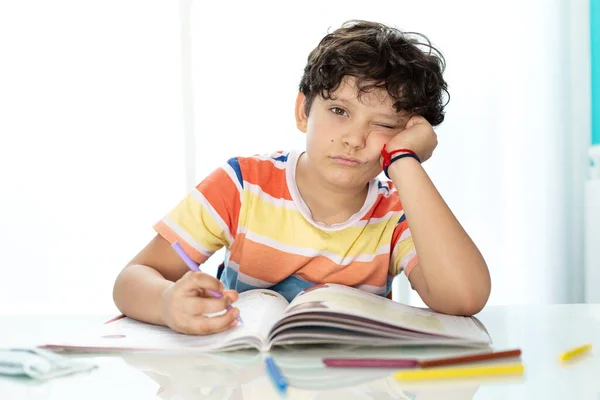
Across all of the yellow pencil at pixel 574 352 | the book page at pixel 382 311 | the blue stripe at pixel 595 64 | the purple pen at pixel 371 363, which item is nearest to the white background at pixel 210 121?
the blue stripe at pixel 595 64

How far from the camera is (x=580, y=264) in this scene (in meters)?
2.58

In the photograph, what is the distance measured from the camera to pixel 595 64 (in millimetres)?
2596

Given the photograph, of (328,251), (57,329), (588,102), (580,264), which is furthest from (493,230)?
(57,329)

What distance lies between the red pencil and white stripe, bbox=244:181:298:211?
54 cm

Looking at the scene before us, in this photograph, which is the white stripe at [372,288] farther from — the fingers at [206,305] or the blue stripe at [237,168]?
the fingers at [206,305]

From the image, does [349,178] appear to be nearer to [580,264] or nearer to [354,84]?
[354,84]

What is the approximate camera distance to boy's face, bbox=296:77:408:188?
1054mm

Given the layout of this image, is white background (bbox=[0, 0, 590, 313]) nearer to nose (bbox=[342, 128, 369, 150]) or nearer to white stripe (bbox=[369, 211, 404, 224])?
white stripe (bbox=[369, 211, 404, 224])

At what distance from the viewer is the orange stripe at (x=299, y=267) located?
1121mm

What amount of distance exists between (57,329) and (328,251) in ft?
1.37

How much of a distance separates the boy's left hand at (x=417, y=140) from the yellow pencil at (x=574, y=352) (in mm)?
407

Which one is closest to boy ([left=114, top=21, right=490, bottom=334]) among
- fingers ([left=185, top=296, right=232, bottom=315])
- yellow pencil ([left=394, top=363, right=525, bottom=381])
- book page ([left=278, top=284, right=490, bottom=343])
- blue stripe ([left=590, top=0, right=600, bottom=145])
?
book page ([left=278, top=284, right=490, bottom=343])

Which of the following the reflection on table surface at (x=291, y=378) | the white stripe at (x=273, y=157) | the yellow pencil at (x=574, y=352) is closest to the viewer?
the reflection on table surface at (x=291, y=378)

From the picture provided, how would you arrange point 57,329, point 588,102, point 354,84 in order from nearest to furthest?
point 57,329 → point 354,84 → point 588,102
